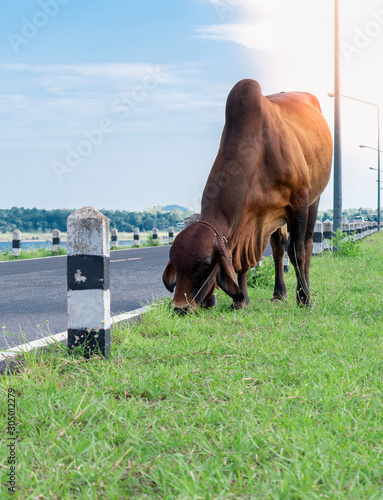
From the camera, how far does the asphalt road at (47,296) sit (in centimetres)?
584

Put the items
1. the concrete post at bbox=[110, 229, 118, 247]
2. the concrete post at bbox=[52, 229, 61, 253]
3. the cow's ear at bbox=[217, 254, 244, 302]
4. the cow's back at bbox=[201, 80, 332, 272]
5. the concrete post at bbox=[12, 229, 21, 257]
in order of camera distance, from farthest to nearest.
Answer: the concrete post at bbox=[110, 229, 118, 247] < the concrete post at bbox=[52, 229, 61, 253] < the concrete post at bbox=[12, 229, 21, 257] < the cow's back at bbox=[201, 80, 332, 272] < the cow's ear at bbox=[217, 254, 244, 302]

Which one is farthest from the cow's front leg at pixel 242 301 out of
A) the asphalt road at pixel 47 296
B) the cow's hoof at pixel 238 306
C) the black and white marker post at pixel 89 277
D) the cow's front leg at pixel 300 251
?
the black and white marker post at pixel 89 277

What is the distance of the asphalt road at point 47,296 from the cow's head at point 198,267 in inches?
44.5

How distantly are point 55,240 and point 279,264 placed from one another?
14893 millimetres

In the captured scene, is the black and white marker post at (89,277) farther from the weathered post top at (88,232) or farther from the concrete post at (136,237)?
the concrete post at (136,237)

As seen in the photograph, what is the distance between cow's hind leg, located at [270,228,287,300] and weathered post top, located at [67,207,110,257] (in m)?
3.57

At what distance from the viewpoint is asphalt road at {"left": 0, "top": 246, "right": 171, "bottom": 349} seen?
19.2ft

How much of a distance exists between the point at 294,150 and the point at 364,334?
7.90ft

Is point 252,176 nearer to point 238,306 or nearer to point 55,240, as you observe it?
point 238,306

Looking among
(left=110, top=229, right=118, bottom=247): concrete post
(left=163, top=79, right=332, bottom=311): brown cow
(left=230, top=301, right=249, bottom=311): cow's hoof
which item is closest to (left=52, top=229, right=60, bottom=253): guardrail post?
(left=110, top=229, right=118, bottom=247): concrete post

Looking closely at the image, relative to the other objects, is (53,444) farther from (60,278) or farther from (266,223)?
(60,278)

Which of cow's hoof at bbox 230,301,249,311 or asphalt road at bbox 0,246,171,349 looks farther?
cow's hoof at bbox 230,301,249,311

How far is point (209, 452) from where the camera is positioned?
2.47 meters

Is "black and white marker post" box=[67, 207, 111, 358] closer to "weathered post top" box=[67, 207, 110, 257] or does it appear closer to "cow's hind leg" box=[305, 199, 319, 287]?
"weathered post top" box=[67, 207, 110, 257]
